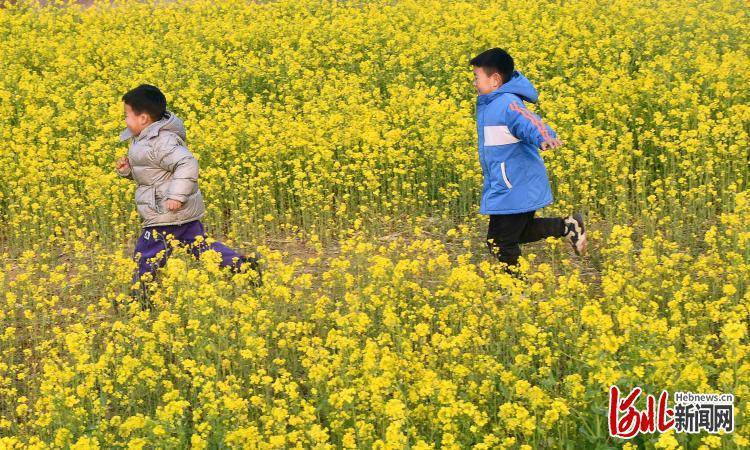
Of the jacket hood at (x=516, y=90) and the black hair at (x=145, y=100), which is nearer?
the jacket hood at (x=516, y=90)

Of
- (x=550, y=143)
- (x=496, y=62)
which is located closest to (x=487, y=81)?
(x=496, y=62)

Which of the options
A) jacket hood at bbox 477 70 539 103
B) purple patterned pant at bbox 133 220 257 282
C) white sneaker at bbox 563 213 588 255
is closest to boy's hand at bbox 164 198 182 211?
purple patterned pant at bbox 133 220 257 282

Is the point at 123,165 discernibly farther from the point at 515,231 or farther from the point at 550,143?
the point at 550,143

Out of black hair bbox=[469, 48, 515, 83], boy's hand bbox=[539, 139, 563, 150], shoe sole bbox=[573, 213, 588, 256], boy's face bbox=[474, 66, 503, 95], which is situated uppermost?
black hair bbox=[469, 48, 515, 83]

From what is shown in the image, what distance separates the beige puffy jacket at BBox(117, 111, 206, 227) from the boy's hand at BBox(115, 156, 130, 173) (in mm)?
21

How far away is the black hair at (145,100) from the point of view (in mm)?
7156

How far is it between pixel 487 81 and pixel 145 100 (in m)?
2.42

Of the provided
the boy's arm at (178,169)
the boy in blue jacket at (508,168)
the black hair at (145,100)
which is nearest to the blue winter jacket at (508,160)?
the boy in blue jacket at (508,168)

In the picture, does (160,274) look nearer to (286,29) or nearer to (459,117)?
(459,117)

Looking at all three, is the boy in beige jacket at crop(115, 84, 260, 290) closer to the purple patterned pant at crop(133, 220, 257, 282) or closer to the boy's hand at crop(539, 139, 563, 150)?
the purple patterned pant at crop(133, 220, 257, 282)

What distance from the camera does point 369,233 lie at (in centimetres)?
836

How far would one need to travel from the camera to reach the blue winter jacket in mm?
6875

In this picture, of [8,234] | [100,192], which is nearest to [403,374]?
[100,192]

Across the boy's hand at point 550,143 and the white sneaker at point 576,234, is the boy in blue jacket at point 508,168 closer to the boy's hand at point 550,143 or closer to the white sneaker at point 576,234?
the white sneaker at point 576,234
